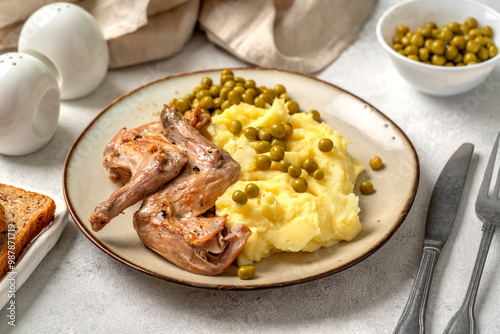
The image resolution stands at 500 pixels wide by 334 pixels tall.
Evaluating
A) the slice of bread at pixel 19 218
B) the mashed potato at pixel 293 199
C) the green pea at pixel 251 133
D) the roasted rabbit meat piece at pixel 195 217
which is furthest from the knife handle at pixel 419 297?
the slice of bread at pixel 19 218

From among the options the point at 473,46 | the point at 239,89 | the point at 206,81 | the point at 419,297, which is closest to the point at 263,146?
the point at 239,89

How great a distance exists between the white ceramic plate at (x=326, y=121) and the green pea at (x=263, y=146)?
35.2 inches

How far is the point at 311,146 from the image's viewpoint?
4.68 metres

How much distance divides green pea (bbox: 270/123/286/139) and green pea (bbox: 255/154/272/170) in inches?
11.6

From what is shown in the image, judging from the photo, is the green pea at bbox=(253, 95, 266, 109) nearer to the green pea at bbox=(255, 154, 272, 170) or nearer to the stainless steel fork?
the green pea at bbox=(255, 154, 272, 170)

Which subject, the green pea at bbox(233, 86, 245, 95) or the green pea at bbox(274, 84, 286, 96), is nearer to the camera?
the green pea at bbox(233, 86, 245, 95)

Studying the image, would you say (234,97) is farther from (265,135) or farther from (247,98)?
(265,135)

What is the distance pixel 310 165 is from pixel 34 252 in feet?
7.40

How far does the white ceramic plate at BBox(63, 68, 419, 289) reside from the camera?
154 inches

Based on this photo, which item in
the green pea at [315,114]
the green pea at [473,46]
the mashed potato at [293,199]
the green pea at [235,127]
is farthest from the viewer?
the green pea at [473,46]

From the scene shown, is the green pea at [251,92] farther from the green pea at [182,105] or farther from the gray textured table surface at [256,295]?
the gray textured table surface at [256,295]

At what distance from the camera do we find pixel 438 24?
249 inches

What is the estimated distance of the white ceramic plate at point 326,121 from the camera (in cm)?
392

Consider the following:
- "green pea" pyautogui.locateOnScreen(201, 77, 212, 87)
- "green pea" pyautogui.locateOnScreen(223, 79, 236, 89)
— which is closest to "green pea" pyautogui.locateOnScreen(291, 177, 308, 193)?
"green pea" pyautogui.locateOnScreen(223, 79, 236, 89)
